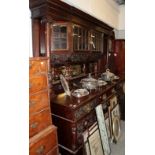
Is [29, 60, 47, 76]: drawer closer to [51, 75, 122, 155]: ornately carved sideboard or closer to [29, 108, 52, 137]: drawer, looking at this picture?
[29, 108, 52, 137]: drawer

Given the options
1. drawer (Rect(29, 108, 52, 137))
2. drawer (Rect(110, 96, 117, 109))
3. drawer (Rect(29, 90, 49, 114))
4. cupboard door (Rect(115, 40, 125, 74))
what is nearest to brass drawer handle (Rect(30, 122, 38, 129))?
drawer (Rect(29, 108, 52, 137))

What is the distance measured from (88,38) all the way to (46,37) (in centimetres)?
113

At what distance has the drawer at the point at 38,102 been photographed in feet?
5.50

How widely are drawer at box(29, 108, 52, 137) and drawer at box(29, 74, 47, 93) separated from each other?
255mm

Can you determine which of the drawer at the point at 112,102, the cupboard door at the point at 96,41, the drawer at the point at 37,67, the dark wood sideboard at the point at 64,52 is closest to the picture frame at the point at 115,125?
the drawer at the point at 112,102

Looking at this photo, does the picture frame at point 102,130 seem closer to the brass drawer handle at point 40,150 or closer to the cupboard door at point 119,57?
the brass drawer handle at point 40,150

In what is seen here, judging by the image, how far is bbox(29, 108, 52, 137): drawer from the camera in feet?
5.51

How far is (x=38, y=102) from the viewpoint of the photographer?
176 centimetres

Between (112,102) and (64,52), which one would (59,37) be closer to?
(64,52)

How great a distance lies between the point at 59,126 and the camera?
221 centimetres
